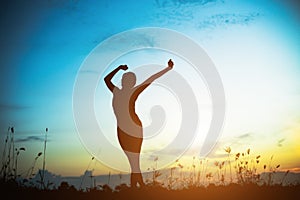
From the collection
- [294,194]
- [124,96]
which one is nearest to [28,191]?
[124,96]

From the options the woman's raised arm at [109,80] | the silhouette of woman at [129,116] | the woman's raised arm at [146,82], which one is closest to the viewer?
the silhouette of woman at [129,116]

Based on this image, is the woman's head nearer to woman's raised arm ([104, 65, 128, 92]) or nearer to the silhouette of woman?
the silhouette of woman

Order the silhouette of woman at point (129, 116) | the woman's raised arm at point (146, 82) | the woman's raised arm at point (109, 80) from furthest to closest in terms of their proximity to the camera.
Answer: the woman's raised arm at point (109, 80)
the woman's raised arm at point (146, 82)
the silhouette of woman at point (129, 116)

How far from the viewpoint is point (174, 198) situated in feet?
33.5

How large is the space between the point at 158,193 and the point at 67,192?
2.22 metres

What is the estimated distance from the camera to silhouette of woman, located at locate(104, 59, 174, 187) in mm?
10531

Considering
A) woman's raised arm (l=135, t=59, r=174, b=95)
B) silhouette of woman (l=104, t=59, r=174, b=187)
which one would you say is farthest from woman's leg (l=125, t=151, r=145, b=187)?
woman's raised arm (l=135, t=59, r=174, b=95)

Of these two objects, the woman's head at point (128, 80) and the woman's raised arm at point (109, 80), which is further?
the woman's raised arm at point (109, 80)

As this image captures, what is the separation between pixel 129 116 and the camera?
413 inches

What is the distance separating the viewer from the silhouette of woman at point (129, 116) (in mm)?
10531

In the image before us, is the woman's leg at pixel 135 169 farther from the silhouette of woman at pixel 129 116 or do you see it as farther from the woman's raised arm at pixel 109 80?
the woman's raised arm at pixel 109 80

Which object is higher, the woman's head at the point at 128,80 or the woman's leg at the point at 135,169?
the woman's head at the point at 128,80

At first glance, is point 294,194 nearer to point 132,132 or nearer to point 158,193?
point 158,193

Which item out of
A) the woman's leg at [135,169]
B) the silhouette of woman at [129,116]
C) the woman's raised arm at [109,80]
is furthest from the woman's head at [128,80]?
the woman's leg at [135,169]
